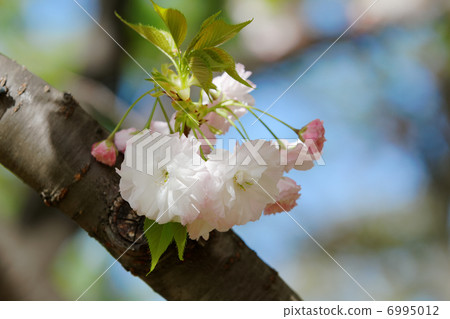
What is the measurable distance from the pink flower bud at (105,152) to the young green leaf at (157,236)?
13cm

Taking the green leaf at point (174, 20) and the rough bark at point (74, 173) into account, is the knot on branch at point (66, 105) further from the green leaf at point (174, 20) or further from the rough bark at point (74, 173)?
the green leaf at point (174, 20)

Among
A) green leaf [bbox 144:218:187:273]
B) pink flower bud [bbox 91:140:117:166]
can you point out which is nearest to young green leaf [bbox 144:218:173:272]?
green leaf [bbox 144:218:187:273]

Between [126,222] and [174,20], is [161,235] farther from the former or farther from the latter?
[174,20]

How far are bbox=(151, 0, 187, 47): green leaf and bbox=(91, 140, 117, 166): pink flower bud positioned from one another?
0.62 feet

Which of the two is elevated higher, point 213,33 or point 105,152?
point 213,33

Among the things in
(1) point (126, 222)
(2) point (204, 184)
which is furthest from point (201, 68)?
(1) point (126, 222)

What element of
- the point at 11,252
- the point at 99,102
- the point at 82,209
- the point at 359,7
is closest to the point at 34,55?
the point at 99,102

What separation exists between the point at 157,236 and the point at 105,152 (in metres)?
0.16

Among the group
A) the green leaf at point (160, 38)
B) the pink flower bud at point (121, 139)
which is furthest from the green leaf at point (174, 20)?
the pink flower bud at point (121, 139)

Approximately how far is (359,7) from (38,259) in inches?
57.6

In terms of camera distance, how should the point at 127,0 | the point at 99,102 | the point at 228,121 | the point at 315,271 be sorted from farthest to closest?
the point at 315,271 → the point at 127,0 → the point at 99,102 → the point at 228,121

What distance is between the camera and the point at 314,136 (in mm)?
619

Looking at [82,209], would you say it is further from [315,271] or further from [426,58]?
[315,271]

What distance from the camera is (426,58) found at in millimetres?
2291
